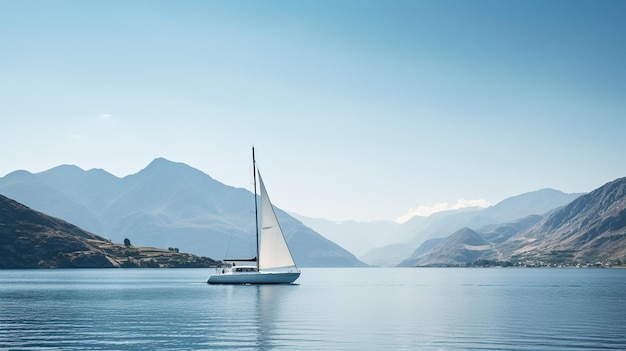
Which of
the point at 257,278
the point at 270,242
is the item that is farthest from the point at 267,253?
the point at 257,278

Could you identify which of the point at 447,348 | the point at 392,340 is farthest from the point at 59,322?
the point at 447,348

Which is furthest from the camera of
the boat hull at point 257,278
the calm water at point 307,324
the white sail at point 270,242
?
the boat hull at point 257,278

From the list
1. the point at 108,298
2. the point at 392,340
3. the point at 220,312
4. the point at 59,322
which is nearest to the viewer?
the point at 392,340

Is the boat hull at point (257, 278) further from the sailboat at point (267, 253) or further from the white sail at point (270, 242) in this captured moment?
the white sail at point (270, 242)

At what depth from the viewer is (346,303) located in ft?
364

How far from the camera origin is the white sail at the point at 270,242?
470ft

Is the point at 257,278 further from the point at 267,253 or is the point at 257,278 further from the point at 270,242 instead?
the point at 270,242

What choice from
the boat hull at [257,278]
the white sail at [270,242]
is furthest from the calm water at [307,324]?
the boat hull at [257,278]

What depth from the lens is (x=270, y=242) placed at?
14350cm

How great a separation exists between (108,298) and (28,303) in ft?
57.7

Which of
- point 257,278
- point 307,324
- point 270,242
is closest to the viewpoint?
point 307,324

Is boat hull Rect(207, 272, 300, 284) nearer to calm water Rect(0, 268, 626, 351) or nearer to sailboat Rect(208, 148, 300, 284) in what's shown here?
sailboat Rect(208, 148, 300, 284)

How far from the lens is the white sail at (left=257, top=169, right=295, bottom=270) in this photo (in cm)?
14325

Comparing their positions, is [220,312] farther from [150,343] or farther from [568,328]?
[568,328]
